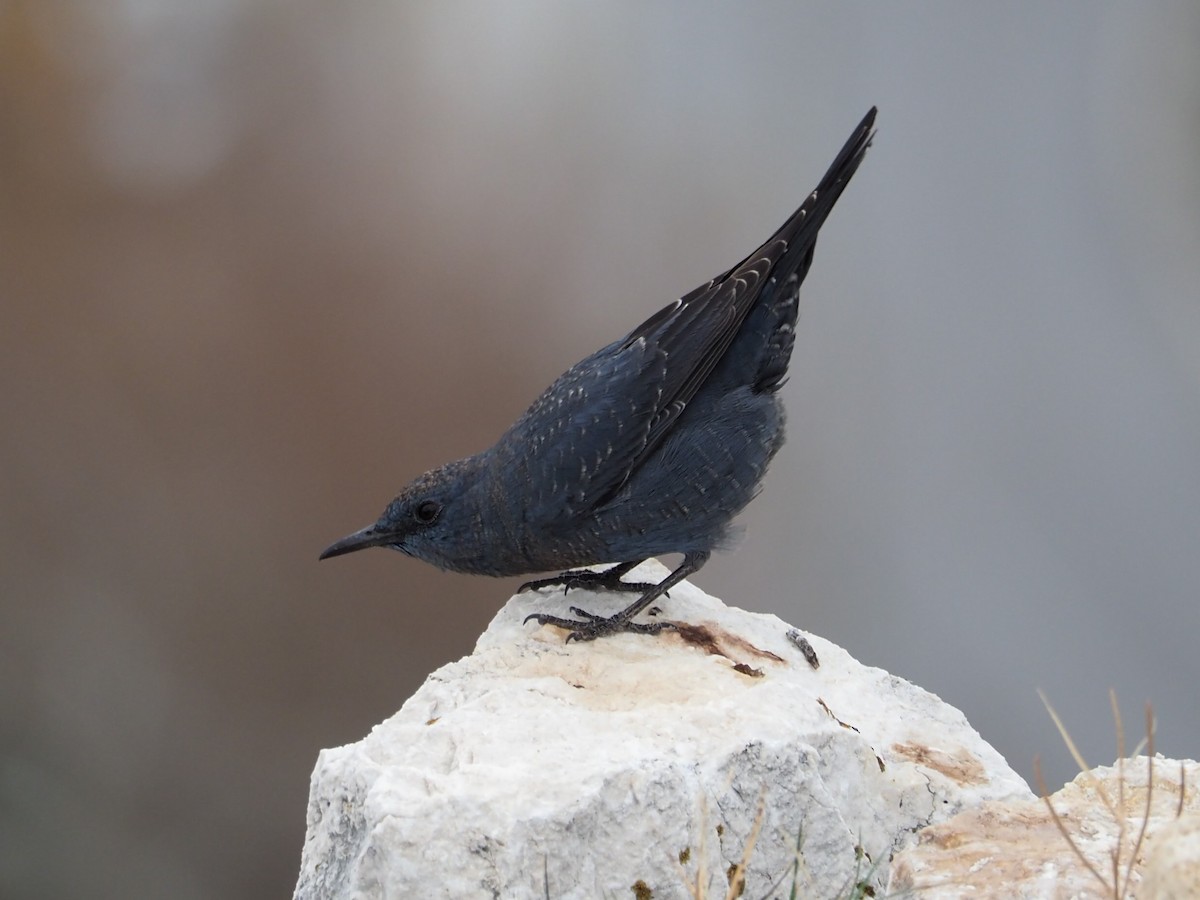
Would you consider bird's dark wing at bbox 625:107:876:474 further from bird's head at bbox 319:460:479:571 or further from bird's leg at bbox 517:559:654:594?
bird's head at bbox 319:460:479:571

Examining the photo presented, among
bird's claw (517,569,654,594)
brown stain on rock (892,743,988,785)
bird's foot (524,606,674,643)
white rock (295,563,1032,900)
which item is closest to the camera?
white rock (295,563,1032,900)

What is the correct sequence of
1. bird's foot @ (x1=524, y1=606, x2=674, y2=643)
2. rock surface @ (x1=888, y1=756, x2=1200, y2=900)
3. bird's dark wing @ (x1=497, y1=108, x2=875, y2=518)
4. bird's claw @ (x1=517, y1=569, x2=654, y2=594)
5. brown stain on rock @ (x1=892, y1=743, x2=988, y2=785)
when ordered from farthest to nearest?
1. bird's claw @ (x1=517, y1=569, x2=654, y2=594)
2. bird's dark wing @ (x1=497, y1=108, x2=875, y2=518)
3. bird's foot @ (x1=524, y1=606, x2=674, y2=643)
4. brown stain on rock @ (x1=892, y1=743, x2=988, y2=785)
5. rock surface @ (x1=888, y1=756, x2=1200, y2=900)

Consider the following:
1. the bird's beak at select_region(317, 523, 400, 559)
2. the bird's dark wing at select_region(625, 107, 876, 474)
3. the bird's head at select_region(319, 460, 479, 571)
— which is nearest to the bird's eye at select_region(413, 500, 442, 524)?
the bird's head at select_region(319, 460, 479, 571)

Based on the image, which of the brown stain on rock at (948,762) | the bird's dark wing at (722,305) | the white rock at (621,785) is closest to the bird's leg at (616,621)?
the white rock at (621,785)

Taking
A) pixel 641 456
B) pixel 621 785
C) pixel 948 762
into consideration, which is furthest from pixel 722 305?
pixel 621 785

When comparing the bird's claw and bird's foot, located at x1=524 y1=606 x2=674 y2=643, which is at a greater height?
the bird's claw

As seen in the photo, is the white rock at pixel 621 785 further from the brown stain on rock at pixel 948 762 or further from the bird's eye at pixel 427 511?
the bird's eye at pixel 427 511

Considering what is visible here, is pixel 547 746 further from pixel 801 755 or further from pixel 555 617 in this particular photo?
pixel 555 617

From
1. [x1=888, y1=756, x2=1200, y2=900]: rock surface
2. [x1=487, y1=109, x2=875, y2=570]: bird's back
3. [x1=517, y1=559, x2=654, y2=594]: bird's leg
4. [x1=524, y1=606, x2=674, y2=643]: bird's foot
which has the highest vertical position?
[x1=487, y1=109, x2=875, y2=570]: bird's back

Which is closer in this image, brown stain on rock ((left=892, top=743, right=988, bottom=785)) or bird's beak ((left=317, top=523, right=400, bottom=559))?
brown stain on rock ((left=892, top=743, right=988, bottom=785))

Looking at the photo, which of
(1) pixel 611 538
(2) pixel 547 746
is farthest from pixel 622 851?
(1) pixel 611 538
